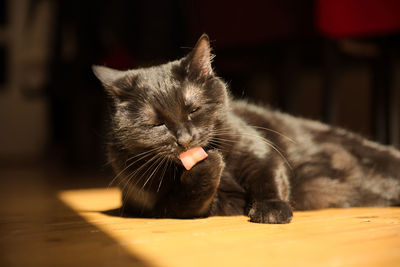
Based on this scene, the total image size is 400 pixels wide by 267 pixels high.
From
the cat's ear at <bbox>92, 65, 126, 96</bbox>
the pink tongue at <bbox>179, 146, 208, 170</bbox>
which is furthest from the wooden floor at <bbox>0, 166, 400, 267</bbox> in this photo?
the cat's ear at <bbox>92, 65, 126, 96</bbox>

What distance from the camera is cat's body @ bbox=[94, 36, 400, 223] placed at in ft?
3.93

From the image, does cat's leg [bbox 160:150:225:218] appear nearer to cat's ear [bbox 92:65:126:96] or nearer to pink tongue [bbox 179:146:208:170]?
pink tongue [bbox 179:146:208:170]

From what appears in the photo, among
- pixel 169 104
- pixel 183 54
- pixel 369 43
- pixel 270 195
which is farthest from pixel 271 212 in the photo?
pixel 183 54

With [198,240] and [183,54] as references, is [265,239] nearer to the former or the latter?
[198,240]

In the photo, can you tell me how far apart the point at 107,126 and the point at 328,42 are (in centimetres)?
126

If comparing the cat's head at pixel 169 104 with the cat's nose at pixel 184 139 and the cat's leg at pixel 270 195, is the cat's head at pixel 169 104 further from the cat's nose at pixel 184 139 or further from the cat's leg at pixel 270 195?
the cat's leg at pixel 270 195

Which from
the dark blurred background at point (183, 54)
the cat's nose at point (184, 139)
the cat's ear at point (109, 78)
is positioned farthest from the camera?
the dark blurred background at point (183, 54)

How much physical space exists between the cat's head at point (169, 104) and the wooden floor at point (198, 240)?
8.9 inches

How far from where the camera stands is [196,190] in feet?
3.92

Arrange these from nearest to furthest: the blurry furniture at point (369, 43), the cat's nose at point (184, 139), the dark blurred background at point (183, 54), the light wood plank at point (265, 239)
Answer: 1. the light wood plank at point (265, 239)
2. the cat's nose at point (184, 139)
3. the blurry furniture at point (369, 43)
4. the dark blurred background at point (183, 54)

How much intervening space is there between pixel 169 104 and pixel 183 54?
2178mm

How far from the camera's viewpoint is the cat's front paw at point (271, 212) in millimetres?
1158

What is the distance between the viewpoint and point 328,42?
2.15m

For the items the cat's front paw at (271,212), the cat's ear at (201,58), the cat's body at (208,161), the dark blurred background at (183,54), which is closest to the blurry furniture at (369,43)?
the dark blurred background at (183,54)
